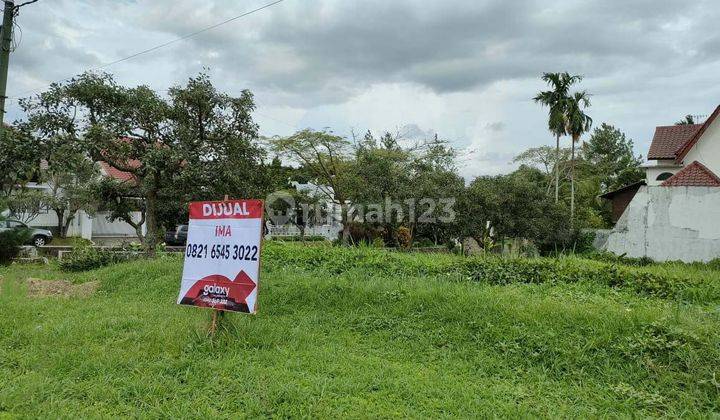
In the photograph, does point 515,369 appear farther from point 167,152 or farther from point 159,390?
point 167,152

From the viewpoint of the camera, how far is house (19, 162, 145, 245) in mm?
27125

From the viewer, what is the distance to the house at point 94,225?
89.0 ft

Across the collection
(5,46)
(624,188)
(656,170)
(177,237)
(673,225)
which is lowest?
(177,237)

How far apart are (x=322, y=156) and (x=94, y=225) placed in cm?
1636

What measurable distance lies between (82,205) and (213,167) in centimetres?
1560

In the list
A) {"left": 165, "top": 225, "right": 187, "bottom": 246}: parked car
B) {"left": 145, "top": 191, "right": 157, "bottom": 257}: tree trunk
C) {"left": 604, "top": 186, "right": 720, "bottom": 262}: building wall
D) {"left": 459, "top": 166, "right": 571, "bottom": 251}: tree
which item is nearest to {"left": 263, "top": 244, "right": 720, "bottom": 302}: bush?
{"left": 145, "top": 191, "right": 157, "bottom": 257}: tree trunk

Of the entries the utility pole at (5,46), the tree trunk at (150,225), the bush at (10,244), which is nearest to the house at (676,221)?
the tree trunk at (150,225)

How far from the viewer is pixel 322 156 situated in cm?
2369

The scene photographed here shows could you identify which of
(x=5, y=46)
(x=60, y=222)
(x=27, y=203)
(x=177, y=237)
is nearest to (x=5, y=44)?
(x=5, y=46)

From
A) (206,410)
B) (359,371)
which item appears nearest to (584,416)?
(359,371)

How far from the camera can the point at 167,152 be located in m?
11.0

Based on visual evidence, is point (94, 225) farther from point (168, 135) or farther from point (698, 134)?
point (698, 134)

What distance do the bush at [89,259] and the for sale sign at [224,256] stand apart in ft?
25.7

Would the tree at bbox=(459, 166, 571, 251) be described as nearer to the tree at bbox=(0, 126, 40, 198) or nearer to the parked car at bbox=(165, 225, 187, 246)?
the tree at bbox=(0, 126, 40, 198)
